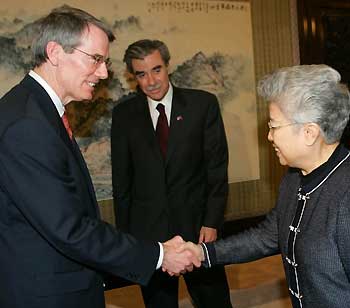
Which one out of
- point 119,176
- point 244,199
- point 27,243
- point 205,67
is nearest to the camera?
point 27,243

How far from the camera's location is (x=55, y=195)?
1.71 m

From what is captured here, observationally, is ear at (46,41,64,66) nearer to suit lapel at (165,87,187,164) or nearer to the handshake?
the handshake

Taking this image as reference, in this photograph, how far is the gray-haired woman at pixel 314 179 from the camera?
1639mm

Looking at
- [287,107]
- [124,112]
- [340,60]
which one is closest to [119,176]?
[124,112]

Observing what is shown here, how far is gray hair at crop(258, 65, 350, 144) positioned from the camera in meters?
1.67

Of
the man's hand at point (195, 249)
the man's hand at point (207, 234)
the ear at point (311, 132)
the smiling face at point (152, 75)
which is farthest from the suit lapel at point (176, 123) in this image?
the ear at point (311, 132)

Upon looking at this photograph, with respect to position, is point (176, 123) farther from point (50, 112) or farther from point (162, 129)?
point (50, 112)

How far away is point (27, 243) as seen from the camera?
1759 mm

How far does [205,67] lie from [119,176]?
1.45 meters

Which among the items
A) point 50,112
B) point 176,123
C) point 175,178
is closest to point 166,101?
point 176,123

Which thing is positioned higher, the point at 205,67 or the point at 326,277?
the point at 205,67

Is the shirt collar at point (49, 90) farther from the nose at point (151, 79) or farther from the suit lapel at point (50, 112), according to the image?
the nose at point (151, 79)

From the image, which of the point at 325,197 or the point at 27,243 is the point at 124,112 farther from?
the point at 325,197

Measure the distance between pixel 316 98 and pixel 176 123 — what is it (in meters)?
1.31
